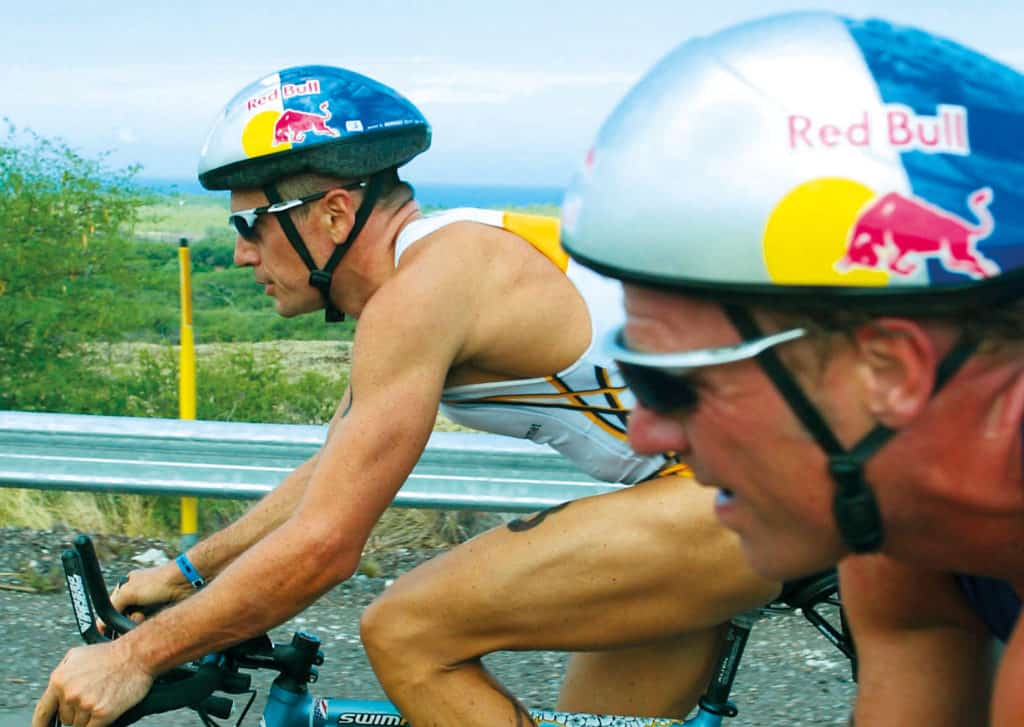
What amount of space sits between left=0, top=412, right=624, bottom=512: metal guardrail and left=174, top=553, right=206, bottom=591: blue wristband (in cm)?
171

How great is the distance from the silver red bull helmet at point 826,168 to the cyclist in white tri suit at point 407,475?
1.37m

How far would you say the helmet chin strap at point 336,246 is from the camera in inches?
137

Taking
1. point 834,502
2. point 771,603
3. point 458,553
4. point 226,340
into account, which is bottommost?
point 226,340

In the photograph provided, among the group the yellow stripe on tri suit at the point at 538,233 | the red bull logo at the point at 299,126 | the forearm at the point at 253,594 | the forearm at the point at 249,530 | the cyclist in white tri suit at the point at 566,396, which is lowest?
the forearm at the point at 249,530

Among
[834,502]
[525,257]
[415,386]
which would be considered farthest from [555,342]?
[834,502]

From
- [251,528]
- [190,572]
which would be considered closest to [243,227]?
[251,528]

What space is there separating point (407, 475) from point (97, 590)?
2.29ft

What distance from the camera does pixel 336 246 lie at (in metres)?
3.49

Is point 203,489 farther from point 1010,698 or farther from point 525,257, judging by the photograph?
point 1010,698

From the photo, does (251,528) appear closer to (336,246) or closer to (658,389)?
(336,246)

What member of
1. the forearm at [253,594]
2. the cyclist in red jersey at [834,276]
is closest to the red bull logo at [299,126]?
the forearm at [253,594]

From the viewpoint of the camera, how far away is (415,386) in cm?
291

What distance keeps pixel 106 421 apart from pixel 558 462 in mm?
1820

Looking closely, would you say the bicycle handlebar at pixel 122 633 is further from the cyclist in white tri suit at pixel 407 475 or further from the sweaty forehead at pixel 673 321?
the sweaty forehead at pixel 673 321
